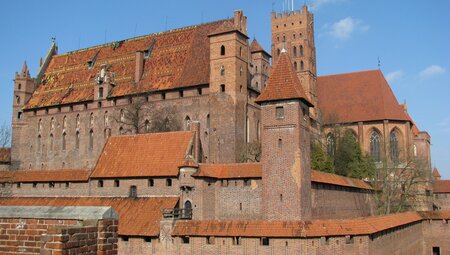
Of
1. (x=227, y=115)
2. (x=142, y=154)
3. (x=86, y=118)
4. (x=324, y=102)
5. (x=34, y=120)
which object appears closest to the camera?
(x=142, y=154)

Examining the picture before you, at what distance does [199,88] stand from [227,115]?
4116 mm

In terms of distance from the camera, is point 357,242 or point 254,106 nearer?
point 357,242

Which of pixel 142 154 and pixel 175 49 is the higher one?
pixel 175 49

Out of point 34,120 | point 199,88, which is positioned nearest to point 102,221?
point 199,88

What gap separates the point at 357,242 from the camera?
25.7 meters

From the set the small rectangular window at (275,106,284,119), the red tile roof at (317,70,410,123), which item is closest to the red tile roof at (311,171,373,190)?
the small rectangular window at (275,106,284,119)

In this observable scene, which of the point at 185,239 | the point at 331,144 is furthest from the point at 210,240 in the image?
the point at 331,144

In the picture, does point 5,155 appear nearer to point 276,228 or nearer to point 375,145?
point 276,228

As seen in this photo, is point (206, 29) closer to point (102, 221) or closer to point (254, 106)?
point (254, 106)

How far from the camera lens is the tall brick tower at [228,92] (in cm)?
3875

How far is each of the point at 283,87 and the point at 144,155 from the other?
35.8 feet

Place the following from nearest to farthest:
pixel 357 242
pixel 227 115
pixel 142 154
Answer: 1. pixel 357 242
2. pixel 142 154
3. pixel 227 115

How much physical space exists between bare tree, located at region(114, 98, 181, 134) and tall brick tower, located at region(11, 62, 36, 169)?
14586 mm

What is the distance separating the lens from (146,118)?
44375 mm
